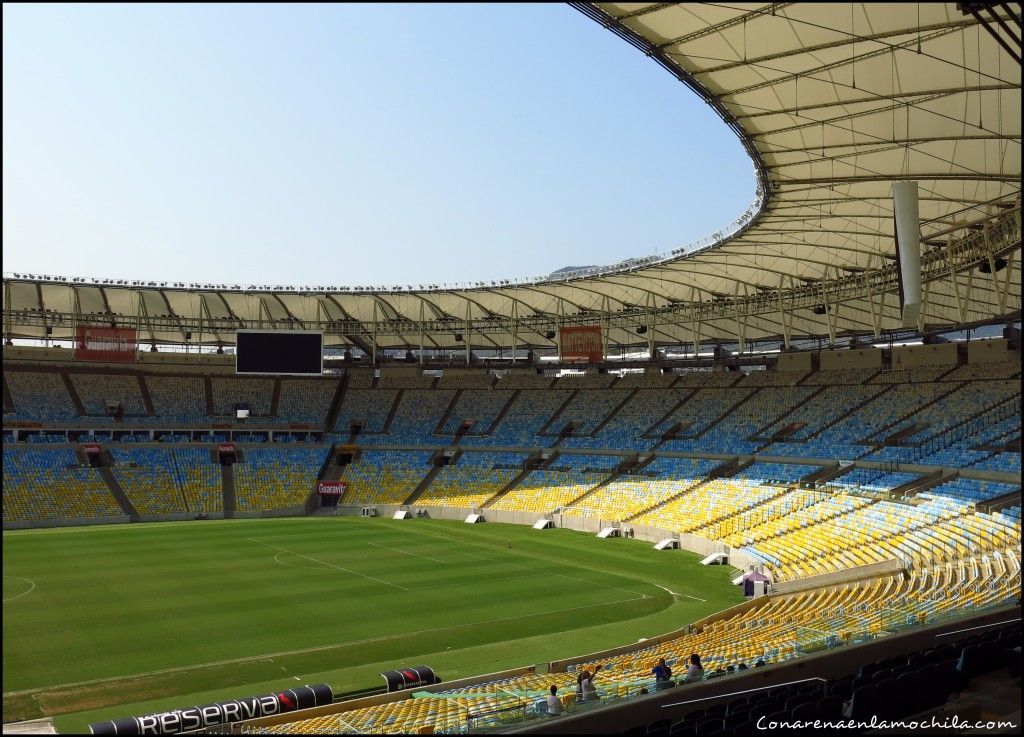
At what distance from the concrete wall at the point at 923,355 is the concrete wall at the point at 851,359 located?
149cm

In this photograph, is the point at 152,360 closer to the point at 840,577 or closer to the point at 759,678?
the point at 840,577

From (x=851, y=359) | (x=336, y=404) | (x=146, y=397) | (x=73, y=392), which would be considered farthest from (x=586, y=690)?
(x=336, y=404)

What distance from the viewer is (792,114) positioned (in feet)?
73.3

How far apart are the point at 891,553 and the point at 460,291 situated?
1097 inches

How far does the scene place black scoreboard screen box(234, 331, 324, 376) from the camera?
48656mm

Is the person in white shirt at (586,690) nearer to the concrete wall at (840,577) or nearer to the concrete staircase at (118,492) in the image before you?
the concrete wall at (840,577)

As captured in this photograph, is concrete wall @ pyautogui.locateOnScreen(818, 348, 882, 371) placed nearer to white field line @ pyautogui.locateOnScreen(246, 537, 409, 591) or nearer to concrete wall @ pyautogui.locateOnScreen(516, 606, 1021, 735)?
white field line @ pyautogui.locateOnScreen(246, 537, 409, 591)

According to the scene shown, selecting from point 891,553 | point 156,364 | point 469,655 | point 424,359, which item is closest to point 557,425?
point 424,359

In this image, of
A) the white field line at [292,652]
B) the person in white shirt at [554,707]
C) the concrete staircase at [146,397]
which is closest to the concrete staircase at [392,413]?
the concrete staircase at [146,397]

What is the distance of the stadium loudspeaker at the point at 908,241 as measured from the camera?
2084 centimetres

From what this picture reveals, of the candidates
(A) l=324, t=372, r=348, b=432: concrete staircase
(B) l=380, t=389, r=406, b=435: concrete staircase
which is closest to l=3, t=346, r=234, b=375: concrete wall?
(A) l=324, t=372, r=348, b=432: concrete staircase

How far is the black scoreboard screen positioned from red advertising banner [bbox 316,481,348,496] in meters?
10.8

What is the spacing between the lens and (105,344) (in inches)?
1779

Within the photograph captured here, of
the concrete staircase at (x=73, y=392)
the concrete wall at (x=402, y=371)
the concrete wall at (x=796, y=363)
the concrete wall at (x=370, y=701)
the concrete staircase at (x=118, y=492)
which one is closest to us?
the concrete wall at (x=370, y=701)
